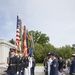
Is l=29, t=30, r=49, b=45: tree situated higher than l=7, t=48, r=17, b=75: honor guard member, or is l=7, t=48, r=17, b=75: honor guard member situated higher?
l=29, t=30, r=49, b=45: tree

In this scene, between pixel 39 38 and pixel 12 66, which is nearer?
pixel 12 66

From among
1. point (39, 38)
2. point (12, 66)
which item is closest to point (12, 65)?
point (12, 66)

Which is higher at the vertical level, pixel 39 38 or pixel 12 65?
pixel 39 38

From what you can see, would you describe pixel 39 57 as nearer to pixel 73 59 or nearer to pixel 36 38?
pixel 36 38

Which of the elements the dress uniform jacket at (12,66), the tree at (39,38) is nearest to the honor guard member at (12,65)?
the dress uniform jacket at (12,66)

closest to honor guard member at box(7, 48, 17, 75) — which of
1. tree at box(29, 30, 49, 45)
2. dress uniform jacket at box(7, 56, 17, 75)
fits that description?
dress uniform jacket at box(7, 56, 17, 75)

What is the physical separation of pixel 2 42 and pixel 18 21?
40370mm

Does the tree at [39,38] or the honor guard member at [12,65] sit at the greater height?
the tree at [39,38]

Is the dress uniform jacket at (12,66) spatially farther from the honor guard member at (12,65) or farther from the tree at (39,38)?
the tree at (39,38)

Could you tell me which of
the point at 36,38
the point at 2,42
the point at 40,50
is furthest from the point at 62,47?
the point at 2,42

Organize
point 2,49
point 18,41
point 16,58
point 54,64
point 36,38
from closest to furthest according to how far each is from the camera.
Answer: point 54,64 < point 16,58 < point 18,41 < point 2,49 < point 36,38

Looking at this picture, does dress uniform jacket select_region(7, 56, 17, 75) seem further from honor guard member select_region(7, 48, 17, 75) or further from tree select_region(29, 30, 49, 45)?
tree select_region(29, 30, 49, 45)

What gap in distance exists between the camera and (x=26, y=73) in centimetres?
1862

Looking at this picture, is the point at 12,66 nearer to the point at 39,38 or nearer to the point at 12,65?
the point at 12,65
